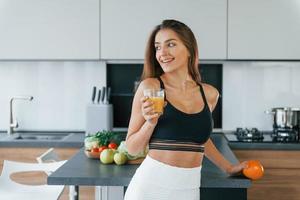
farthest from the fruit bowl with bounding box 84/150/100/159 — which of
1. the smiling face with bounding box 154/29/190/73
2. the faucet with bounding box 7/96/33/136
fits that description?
the faucet with bounding box 7/96/33/136

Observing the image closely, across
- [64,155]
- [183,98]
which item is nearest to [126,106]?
[64,155]

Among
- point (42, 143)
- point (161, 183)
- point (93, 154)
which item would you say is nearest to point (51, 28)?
point (42, 143)

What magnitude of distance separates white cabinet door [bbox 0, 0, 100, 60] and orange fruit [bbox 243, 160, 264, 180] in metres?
1.88

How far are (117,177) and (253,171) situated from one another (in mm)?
608

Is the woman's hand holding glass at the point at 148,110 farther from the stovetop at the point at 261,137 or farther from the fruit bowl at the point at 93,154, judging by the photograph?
the stovetop at the point at 261,137

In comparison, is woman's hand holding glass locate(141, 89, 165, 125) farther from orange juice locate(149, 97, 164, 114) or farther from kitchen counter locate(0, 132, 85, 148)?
kitchen counter locate(0, 132, 85, 148)

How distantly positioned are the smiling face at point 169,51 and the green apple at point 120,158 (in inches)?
30.3

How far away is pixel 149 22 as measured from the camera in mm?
3764

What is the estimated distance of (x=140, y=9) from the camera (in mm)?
3758

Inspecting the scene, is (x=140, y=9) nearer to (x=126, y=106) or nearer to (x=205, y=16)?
(x=205, y=16)

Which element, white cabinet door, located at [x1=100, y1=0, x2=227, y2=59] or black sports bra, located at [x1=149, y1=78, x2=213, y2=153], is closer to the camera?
black sports bra, located at [x1=149, y1=78, x2=213, y2=153]

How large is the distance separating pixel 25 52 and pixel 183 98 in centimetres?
214

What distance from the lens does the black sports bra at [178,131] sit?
74.3 inches

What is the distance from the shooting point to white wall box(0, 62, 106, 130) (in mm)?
4180
